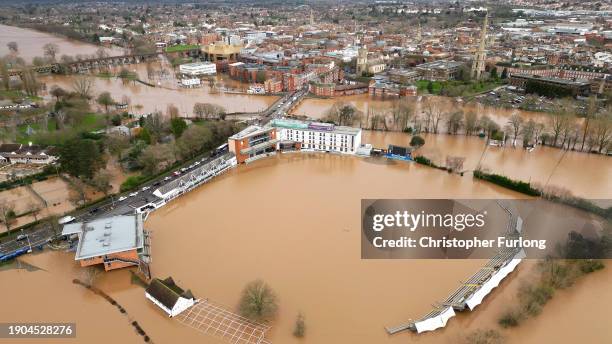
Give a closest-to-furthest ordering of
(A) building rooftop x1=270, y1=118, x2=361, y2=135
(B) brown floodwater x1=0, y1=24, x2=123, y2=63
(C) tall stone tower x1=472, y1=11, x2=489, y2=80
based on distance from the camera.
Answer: (A) building rooftop x1=270, y1=118, x2=361, y2=135
(C) tall stone tower x1=472, y1=11, x2=489, y2=80
(B) brown floodwater x1=0, y1=24, x2=123, y2=63

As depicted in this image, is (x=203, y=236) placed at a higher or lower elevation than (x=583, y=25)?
lower

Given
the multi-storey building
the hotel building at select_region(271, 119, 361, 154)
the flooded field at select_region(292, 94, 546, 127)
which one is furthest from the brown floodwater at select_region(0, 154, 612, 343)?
the flooded field at select_region(292, 94, 546, 127)

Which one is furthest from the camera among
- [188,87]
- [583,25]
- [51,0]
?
[51,0]

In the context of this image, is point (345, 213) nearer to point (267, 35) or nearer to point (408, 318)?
point (408, 318)

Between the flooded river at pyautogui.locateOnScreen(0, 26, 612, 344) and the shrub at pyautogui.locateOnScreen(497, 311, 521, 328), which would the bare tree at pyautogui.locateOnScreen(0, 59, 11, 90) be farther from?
the shrub at pyautogui.locateOnScreen(497, 311, 521, 328)

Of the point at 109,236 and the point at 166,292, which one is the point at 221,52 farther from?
the point at 166,292

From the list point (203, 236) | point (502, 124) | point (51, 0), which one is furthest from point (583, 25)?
point (51, 0)
